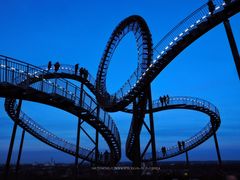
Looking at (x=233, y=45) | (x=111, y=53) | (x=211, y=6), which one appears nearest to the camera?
(x=233, y=45)

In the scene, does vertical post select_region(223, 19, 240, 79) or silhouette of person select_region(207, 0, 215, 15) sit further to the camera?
silhouette of person select_region(207, 0, 215, 15)

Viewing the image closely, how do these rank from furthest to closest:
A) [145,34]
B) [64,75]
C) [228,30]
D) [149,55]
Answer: [64,75]
[145,34]
[149,55]
[228,30]

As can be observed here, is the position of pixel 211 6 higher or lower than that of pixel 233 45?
higher

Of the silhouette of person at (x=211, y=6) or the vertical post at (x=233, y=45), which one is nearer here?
the vertical post at (x=233, y=45)

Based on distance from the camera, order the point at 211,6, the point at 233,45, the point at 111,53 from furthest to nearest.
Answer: the point at 111,53 < the point at 211,6 < the point at 233,45

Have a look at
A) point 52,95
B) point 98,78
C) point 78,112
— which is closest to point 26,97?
point 52,95

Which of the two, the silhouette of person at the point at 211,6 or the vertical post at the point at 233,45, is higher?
the silhouette of person at the point at 211,6

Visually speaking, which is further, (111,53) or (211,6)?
(111,53)

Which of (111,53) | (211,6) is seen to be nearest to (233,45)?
(211,6)

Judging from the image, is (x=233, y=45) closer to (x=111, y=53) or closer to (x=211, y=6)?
(x=211, y=6)

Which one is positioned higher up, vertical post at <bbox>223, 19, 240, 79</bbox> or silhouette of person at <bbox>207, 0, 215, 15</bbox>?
silhouette of person at <bbox>207, 0, 215, 15</bbox>

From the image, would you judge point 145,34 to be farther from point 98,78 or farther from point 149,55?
point 98,78
